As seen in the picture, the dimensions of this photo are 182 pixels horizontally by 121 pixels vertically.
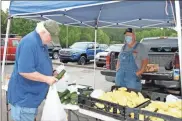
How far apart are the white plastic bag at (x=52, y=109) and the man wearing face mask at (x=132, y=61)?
7.34ft

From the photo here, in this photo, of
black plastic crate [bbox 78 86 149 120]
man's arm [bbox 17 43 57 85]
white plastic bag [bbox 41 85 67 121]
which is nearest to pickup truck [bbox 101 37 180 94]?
black plastic crate [bbox 78 86 149 120]

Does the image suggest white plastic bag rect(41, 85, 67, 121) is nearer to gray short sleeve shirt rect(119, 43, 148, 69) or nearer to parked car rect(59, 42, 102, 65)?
gray short sleeve shirt rect(119, 43, 148, 69)

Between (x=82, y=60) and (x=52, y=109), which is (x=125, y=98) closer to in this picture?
→ (x=52, y=109)

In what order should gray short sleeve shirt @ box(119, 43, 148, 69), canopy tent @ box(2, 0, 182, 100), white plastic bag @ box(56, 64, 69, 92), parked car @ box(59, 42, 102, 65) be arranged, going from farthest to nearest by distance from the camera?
parked car @ box(59, 42, 102, 65)
gray short sleeve shirt @ box(119, 43, 148, 69)
canopy tent @ box(2, 0, 182, 100)
white plastic bag @ box(56, 64, 69, 92)

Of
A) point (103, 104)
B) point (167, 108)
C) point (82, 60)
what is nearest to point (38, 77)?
point (103, 104)

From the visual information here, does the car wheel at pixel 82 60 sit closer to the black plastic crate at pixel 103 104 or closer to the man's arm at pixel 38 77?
the black plastic crate at pixel 103 104

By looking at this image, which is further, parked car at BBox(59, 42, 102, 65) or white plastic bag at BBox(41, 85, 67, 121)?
parked car at BBox(59, 42, 102, 65)

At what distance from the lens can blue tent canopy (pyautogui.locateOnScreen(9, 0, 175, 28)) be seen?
4652mm

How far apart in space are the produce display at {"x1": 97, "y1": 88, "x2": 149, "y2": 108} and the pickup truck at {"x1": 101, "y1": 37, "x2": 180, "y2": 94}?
250 cm

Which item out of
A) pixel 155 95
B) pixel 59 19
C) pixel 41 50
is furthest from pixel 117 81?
pixel 41 50

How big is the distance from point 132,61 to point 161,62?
Answer: 6.66 ft

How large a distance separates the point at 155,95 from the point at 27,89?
1.82m

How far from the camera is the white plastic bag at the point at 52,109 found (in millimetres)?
3352

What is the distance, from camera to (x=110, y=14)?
6.65 metres
